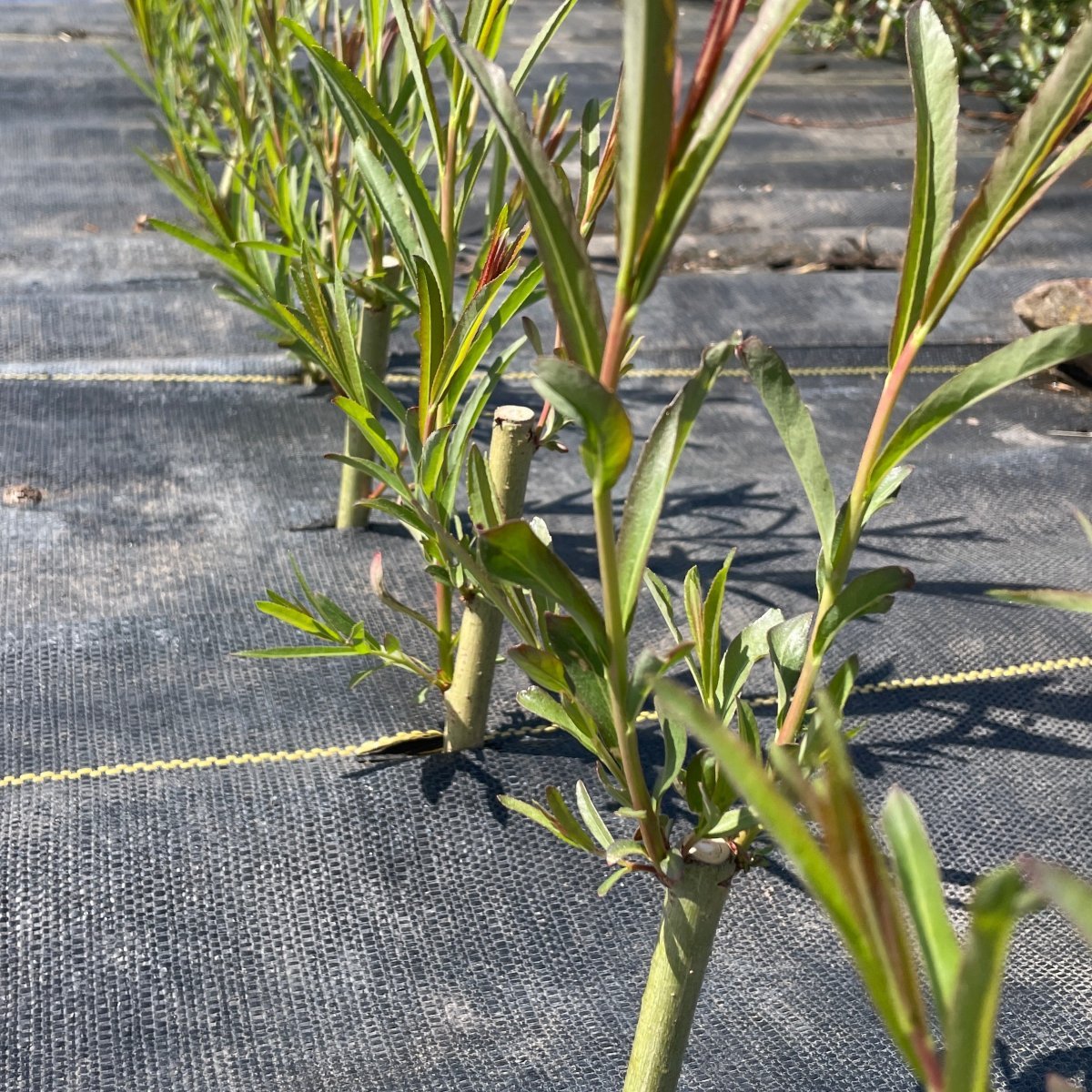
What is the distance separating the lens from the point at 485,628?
3.89ft

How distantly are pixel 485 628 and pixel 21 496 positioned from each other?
2.64ft

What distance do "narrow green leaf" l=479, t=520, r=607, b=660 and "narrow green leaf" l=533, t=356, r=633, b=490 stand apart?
43 millimetres

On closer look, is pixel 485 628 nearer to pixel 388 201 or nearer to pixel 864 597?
pixel 388 201

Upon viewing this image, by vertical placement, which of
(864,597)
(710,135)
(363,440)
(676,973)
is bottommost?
(363,440)

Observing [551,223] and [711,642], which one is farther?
[711,642]

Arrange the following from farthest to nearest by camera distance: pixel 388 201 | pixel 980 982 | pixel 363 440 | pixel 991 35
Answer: pixel 991 35 < pixel 363 440 < pixel 388 201 < pixel 980 982

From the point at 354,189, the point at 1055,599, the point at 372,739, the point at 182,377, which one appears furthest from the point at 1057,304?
the point at 1055,599

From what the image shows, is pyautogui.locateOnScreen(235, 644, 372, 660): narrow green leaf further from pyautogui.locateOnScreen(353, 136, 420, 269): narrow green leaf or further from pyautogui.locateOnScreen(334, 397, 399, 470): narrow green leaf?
pyautogui.locateOnScreen(353, 136, 420, 269): narrow green leaf

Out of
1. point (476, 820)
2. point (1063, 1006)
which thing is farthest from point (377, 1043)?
point (1063, 1006)

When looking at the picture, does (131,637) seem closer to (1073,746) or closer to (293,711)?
(293,711)

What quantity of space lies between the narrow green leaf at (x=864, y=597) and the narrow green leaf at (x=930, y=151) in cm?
13

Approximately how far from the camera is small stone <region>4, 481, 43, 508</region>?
5.36 feet

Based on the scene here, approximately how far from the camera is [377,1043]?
3.13 ft

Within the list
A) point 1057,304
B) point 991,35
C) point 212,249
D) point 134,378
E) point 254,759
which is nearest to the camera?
point 254,759
